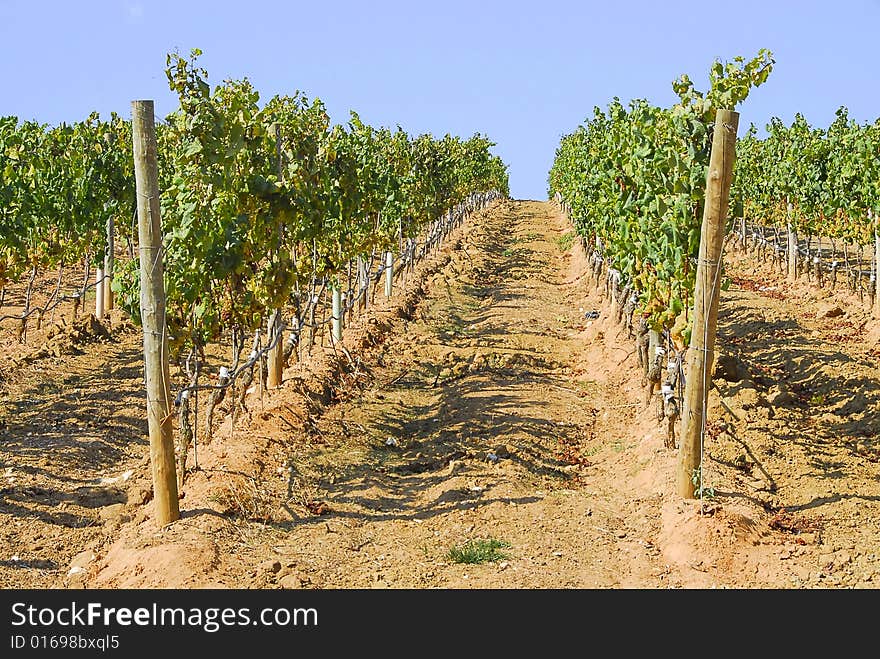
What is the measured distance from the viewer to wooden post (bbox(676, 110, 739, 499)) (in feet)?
25.4

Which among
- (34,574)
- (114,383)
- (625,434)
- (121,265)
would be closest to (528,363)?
(625,434)

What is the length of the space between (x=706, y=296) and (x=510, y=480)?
2.66 metres

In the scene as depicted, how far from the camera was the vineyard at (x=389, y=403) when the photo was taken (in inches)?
296

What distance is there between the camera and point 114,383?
13938 millimetres

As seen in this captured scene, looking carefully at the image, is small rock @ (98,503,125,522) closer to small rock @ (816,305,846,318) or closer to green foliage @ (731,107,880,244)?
green foliage @ (731,107,880,244)

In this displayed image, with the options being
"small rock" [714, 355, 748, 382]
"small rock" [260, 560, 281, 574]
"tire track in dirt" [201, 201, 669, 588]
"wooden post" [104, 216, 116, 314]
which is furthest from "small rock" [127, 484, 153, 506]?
"wooden post" [104, 216, 116, 314]

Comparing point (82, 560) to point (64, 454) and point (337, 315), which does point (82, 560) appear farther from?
point (337, 315)

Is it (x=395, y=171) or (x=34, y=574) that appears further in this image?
(x=395, y=171)

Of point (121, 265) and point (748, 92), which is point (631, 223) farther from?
point (121, 265)

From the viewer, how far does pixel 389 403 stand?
12773 millimetres

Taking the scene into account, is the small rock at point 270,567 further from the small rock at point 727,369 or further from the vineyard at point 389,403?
the small rock at point 727,369

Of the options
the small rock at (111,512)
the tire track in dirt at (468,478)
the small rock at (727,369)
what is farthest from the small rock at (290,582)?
the small rock at (727,369)

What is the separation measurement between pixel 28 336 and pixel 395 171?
26.1ft

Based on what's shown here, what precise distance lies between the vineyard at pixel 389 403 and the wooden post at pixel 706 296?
24 mm
